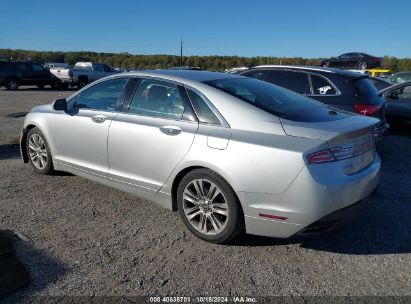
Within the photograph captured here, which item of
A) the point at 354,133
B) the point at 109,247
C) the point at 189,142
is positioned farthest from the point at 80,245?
the point at 354,133

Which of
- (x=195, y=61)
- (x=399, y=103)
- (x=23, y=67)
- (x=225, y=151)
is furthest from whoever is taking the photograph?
(x=195, y=61)

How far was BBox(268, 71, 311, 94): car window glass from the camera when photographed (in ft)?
23.9

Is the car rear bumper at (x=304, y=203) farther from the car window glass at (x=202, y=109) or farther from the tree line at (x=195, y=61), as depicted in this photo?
the tree line at (x=195, y=61)

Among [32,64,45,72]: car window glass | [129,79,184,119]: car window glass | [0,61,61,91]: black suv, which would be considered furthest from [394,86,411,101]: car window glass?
[32,64,45,72]: car window glass

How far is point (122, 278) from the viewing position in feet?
10.6

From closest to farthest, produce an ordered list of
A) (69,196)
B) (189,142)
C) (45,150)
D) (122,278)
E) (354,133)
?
(122,278) → (354,133) → (189,142) → (69,196) → (45,150)

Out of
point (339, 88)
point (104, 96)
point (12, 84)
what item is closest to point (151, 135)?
point (104, 96)

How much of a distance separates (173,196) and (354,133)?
1767mm

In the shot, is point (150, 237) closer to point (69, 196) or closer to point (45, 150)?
point (69, 196)

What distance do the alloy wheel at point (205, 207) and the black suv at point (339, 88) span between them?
3.84 m

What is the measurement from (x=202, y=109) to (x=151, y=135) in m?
0.59

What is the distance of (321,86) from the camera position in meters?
7.14

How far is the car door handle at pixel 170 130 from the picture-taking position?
3988 mm

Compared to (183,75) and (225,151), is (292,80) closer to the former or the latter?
(183,75)
